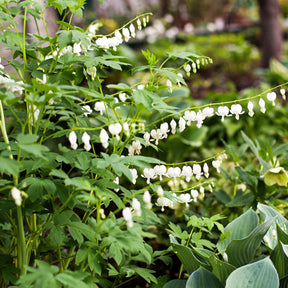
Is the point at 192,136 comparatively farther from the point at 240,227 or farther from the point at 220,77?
the point at 220,77

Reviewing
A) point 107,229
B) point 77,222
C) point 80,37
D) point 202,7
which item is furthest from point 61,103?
point 202,7

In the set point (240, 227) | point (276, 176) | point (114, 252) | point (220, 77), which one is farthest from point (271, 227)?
point (220, 77)

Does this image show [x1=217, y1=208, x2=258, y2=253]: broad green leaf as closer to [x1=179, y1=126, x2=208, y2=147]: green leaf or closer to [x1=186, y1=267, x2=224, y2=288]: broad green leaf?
[x1=186, y1=267, x2=224, y2=288]: broad green leaf

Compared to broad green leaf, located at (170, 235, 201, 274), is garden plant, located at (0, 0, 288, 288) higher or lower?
higher

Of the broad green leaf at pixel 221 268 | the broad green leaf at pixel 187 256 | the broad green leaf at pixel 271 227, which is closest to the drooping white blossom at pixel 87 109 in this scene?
the broad green leaf at pixel 187 256

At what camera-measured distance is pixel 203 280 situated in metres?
1.57

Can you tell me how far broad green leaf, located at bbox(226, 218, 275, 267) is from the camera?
1.66 m

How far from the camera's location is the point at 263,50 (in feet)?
23.8

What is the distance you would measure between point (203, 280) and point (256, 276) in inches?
8.1

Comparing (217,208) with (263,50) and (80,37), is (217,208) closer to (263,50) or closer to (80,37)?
(80,37)

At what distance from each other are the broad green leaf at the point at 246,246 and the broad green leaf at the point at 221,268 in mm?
106

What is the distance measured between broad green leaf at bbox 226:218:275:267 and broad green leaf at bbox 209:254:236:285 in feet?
0.35

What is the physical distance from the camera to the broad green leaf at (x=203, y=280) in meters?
1.55

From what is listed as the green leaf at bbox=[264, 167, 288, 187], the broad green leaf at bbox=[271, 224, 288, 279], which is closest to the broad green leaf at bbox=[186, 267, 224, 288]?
the broad green leaf at bbox=[271, 224, 288, 279]
